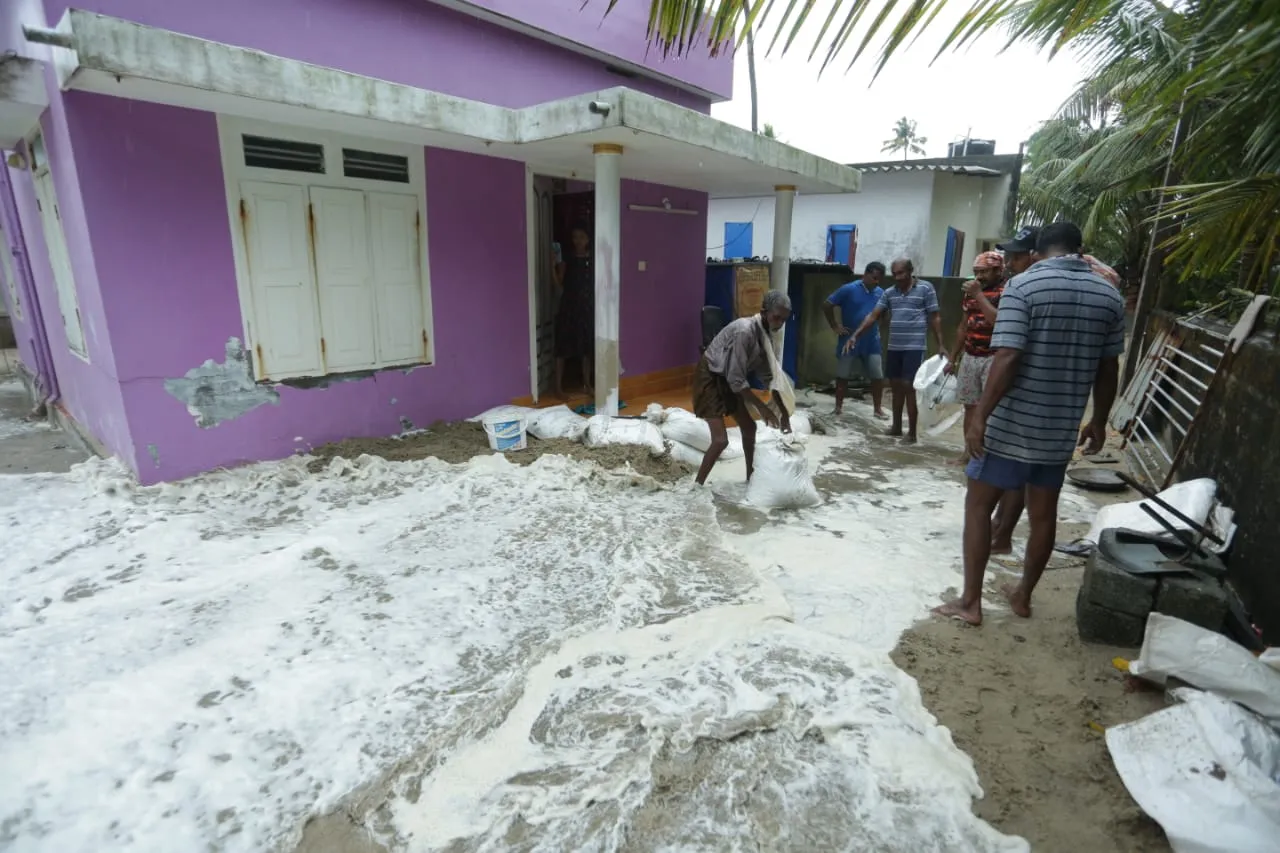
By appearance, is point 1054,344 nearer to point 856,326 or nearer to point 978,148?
point 856,326

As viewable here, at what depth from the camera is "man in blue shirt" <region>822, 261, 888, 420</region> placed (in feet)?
22.1

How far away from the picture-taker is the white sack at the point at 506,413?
591 centimetres

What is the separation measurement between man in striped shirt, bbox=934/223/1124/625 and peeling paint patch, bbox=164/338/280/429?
4775mm

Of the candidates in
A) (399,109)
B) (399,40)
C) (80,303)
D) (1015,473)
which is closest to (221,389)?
(80,303)

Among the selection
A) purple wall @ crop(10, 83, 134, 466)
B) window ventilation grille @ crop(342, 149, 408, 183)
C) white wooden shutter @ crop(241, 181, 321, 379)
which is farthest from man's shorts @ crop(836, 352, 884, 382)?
purple wall @ crop(10, 83, 134, 466)

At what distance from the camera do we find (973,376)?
4438mm

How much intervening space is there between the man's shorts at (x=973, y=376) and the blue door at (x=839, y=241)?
10.1 meters

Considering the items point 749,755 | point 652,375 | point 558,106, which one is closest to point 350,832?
point 749,755

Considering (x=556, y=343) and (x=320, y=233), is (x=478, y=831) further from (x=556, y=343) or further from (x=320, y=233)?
(x=556, y=343)

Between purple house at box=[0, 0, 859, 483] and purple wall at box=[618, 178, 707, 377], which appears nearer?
purple house at box=[0, 0, 859, 483]

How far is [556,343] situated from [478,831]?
237 inches

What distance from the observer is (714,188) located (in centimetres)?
853

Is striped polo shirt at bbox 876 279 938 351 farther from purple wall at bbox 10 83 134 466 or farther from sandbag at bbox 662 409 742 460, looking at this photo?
purple wall at bbox 10 83 134 466

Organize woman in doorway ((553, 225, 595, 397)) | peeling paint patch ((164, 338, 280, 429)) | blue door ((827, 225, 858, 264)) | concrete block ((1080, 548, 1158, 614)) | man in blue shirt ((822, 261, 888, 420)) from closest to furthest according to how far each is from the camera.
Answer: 1. concrete block ((1080, 548, 1158, 614))
2. peeling paint patch ((164, 338, 280, 429))
3. man in blue shirt ((822, 261, 888, 420))
4. woman in doorway ((553, 225, 595, 397))
5. blue door ((827, 225, 858, 264))
